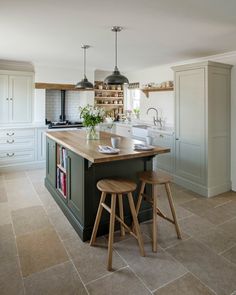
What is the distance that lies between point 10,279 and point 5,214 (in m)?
1.37

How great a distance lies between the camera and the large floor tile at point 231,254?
2.25 metres

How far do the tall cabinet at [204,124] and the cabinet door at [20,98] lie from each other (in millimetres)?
3285

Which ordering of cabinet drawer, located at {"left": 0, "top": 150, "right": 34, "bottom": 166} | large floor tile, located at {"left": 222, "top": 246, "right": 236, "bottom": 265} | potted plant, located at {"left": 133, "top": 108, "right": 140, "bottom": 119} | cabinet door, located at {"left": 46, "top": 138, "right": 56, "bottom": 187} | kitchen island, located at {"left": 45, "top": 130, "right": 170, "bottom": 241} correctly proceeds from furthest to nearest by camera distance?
potted plant, located at {"left": 133, "top": 108, "right": 140, "bottom": 119}, cabinet drawer, located at {"left": 0, "top": 150, "right": 34, "bottom": 166}, cabinet door, located at {"left": 46, "top": 138, "right": 56, "bottom": 187}, kitchen island, located at {"left": 45, "top": 130, "right": 170, "bottom": 241}, large floor tile, located at {"left": 222, "top": 246, "right": 236, "bottom": 265}

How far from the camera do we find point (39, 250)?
2.39 meters

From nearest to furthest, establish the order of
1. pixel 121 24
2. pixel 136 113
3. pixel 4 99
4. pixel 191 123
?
pixel 121 24
pixel 191 123
pixel 4 99
pixel 136 113

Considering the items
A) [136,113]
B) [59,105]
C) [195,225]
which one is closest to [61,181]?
[195,225]

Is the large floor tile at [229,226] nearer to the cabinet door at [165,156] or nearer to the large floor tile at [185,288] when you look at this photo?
the large floor tile at [185,288]

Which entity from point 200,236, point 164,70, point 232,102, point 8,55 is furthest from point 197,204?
point 8,55

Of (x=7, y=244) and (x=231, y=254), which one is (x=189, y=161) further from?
(x=7, y=244)

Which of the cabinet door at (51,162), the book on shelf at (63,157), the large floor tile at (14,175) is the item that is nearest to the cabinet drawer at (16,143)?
the large floor tile at (14,175)

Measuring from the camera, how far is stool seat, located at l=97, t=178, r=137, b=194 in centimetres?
221

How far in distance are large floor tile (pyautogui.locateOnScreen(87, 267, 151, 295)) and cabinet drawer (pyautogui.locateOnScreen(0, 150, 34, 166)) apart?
13.2 feet

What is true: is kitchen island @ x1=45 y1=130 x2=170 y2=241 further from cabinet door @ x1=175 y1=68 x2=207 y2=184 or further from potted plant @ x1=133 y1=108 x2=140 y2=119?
potted plant @ x1=133 y1=108 x2=140 y2=119

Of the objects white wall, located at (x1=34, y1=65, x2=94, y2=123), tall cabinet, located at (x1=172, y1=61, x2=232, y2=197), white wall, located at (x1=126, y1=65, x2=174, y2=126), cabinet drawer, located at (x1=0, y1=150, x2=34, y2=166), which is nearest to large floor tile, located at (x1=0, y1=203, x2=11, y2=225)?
cabinet drawer, located at (x1=0, y1=150, x2=34, y2=166)
